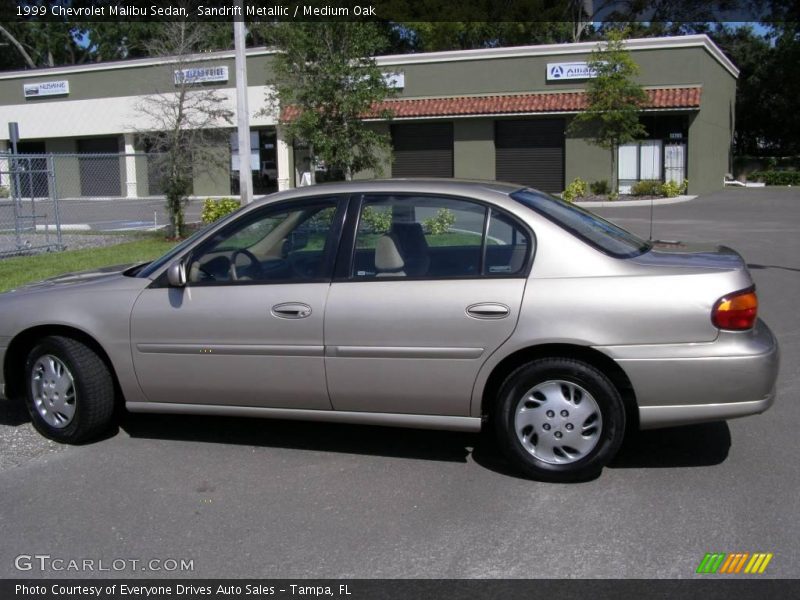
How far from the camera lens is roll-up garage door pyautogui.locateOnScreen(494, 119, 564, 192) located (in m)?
33.6

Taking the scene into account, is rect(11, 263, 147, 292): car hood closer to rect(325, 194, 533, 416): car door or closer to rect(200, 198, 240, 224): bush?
rect(325, 194, 533, 416): car door

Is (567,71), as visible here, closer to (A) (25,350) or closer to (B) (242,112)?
(B) (242,112)

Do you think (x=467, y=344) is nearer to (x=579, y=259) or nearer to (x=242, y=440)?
(x=579, y=259)

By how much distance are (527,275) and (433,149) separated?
31.0m

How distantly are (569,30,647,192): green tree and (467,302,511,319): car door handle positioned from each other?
26.2 meters

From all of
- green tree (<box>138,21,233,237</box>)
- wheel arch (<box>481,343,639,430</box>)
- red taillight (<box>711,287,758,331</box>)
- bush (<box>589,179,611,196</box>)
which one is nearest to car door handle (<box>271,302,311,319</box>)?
wheel arch (<box>481,343,639,430</box>)

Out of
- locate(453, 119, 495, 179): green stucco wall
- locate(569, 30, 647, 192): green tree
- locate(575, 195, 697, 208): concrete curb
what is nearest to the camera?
locate(575, 195, 697, 208): concrete curb

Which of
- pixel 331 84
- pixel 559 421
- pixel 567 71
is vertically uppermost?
pixel 567 71

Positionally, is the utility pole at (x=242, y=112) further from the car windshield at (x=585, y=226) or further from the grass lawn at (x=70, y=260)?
the car windshield at (x=585, y=226)

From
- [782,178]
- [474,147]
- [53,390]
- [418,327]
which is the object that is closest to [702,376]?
[418,327]

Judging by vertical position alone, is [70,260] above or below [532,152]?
below

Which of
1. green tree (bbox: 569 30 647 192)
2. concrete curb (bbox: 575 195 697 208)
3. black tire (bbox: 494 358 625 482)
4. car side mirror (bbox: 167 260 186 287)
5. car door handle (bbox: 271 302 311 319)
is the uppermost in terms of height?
green tree (bbox: 569 30 647 192)

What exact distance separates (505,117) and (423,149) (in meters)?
3.73

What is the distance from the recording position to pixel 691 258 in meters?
4.98
